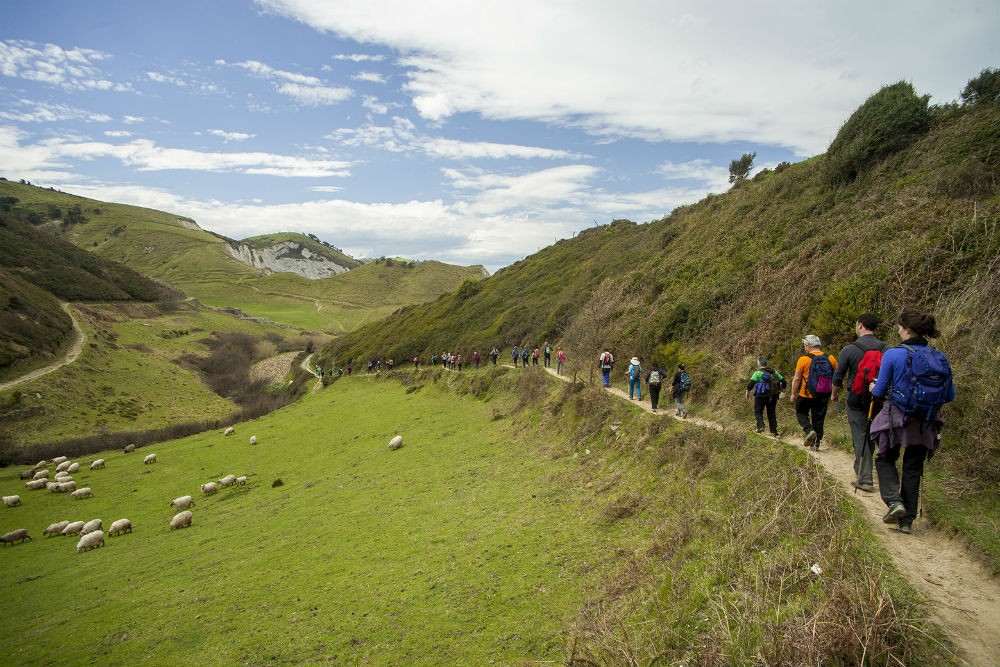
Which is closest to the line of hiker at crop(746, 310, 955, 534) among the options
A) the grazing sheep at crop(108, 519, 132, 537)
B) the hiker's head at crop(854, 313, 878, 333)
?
the hiker's head at crop(854, 313, 878, 333)

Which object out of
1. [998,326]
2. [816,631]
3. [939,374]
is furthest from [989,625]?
[998,326]

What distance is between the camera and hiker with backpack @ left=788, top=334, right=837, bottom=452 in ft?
31.6

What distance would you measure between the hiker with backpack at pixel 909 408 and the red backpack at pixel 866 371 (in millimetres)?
878

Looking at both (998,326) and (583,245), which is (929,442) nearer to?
(998,326)

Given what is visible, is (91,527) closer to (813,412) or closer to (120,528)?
(120,528)

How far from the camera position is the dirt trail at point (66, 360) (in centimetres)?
4822

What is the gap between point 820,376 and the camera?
962cm

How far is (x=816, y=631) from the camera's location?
13.8ft

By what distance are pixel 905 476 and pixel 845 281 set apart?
10.4m

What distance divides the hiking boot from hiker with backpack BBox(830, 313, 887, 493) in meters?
1.15

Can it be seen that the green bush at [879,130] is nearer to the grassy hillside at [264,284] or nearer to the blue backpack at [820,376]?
the blue backpack at [820,376]

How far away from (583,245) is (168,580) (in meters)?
62.3

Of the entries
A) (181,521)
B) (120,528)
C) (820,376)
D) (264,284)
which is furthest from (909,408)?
(264,284)

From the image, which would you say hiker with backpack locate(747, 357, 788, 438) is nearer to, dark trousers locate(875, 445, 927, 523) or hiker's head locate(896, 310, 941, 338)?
dark trousers locate(875, 445, 927, 523)
